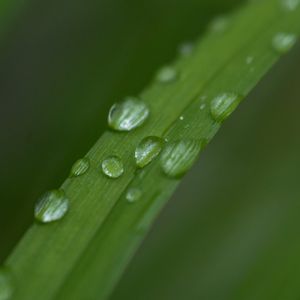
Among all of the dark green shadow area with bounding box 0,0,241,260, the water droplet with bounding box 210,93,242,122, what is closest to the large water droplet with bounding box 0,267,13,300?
the water droplet with bounding box 210,93,242,122

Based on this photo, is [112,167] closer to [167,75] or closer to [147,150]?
[147,150]

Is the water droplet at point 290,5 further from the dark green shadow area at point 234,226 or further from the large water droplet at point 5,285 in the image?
the large water droplet at point 5,285

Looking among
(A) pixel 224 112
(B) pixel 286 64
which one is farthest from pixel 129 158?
(B) pixel 286 64

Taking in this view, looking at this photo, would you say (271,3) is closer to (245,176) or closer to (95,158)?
(245,176)

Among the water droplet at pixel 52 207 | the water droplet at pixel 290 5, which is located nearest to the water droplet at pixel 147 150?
the water droplet at pixel 52 207

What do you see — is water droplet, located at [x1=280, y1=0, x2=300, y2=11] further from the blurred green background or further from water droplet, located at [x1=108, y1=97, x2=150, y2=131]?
water droplet, located at [x1=108, y1=97, x2=150, y2=131]

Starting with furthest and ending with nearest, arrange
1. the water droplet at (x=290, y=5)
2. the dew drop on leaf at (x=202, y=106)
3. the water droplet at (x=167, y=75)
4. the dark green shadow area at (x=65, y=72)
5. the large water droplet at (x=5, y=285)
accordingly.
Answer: the dark green shadow area at (x=65, y=72) < the water droplet at (x=290, y=5) < the water droplet at (x=167, y=75) < the dew drop on leaf at (x=202, y=106) < the large water droplet at (x=5, y=285)
